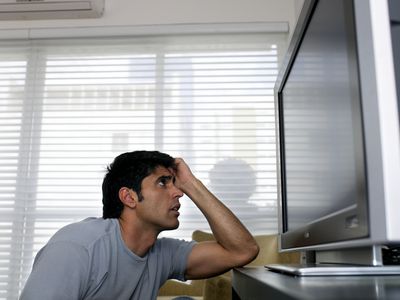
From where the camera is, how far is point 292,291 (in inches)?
20.7

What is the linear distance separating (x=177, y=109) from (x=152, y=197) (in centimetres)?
165

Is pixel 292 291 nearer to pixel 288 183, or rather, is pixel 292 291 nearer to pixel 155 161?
pixel 288 183

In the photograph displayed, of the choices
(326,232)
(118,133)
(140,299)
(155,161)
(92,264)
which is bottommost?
(140,299)

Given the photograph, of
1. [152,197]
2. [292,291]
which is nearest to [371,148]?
[292,291]

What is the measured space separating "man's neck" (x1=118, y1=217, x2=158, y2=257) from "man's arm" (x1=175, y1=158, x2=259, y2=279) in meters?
0.17

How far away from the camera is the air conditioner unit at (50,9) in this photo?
3064 millimetres

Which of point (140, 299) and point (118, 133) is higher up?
point (118, 133)

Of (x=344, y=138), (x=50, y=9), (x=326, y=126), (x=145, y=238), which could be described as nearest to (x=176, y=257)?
(x=145, y=238)

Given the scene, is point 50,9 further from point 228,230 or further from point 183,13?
point 228,230

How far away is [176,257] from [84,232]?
40cm

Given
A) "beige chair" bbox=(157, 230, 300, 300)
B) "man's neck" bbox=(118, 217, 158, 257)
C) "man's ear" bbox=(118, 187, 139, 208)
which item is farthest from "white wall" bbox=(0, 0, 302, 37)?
"man's neck" bbox=(118, 217, 158, 257)

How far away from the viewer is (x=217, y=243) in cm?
159

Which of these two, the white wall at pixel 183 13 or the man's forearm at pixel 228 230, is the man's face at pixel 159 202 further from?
the white wall at pixel 183 13

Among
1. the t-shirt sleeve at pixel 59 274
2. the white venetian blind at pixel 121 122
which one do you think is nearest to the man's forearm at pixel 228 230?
the t-shirt sleeve at pixel 59 274
